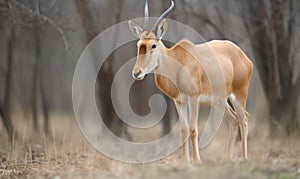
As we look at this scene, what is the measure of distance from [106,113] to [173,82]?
530 centimetres

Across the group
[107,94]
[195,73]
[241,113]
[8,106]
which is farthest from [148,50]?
[8,106]

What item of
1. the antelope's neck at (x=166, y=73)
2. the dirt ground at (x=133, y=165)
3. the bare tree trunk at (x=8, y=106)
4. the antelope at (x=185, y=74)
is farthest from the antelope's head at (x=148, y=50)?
the bare tree trunk at (x=8, y=106)

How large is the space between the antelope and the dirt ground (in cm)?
66

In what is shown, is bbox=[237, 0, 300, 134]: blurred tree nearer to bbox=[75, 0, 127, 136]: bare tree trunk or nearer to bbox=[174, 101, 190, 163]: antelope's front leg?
bbox=[75, 0, 127, 136]: bare tree trunk

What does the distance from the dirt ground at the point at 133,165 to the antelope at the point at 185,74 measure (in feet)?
2.16

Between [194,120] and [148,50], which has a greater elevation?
[148,50]

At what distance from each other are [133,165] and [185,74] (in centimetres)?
162

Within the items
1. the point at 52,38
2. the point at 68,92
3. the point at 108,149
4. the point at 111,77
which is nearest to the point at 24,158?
the point at 108,149

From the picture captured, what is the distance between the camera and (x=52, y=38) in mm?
16938

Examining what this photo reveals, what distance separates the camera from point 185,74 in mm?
9711

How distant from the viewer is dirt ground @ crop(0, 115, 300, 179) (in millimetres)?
6898

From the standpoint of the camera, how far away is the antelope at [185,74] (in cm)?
949

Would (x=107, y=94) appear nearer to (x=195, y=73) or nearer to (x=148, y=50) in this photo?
(x=195, y=73)

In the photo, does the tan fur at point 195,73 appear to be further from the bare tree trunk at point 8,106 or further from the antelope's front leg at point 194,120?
the bare tree trunk at point 8,106
